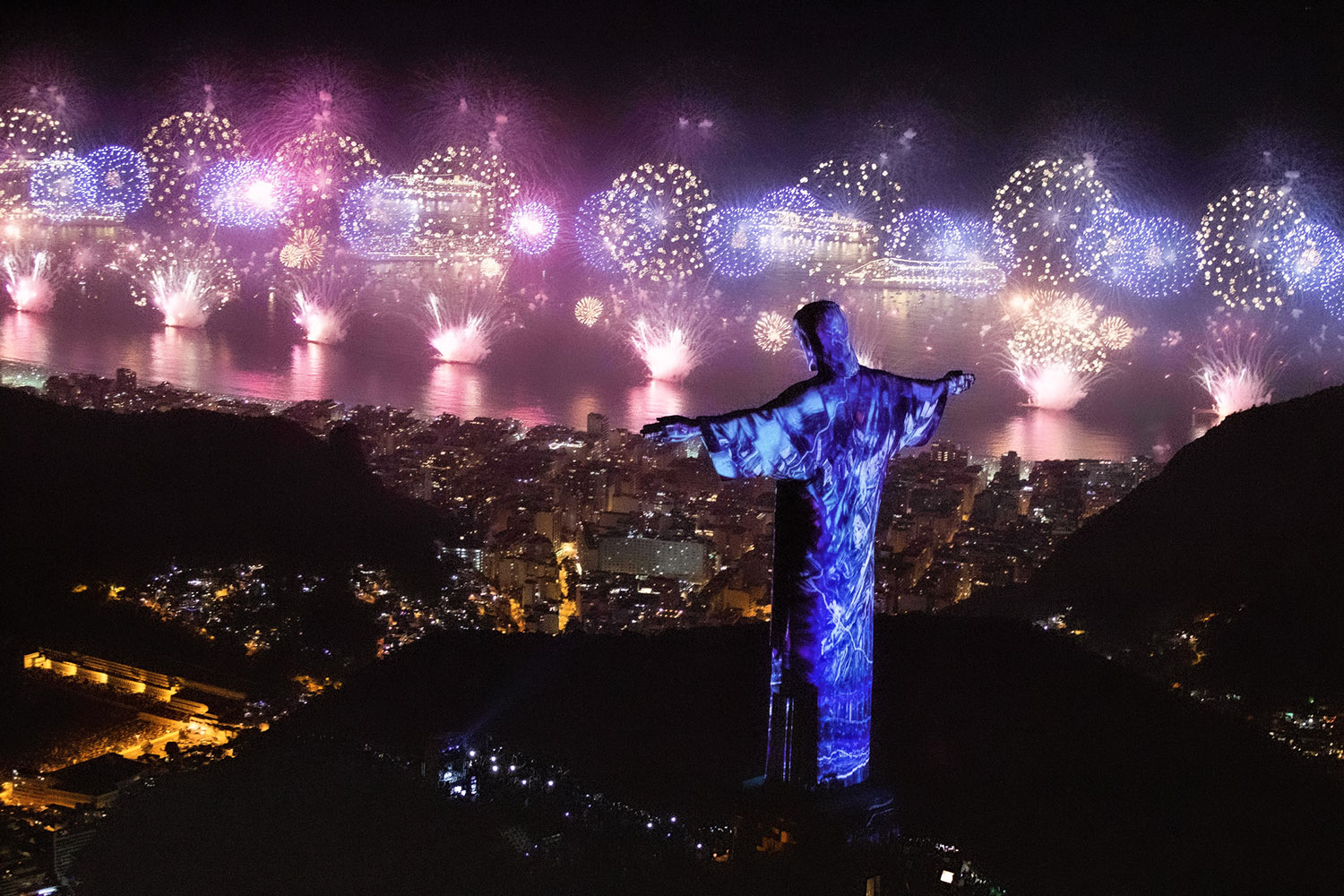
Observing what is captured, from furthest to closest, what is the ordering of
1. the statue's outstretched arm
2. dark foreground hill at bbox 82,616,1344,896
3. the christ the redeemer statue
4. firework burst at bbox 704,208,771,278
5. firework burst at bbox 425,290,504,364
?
firework burst at bbox 425,290,504,364, firework burst at bbox 704,208,771,278, dark foreground hill at bbox 82,616,1344,896, the statue's outstretched arm, the christ the redeemer statue

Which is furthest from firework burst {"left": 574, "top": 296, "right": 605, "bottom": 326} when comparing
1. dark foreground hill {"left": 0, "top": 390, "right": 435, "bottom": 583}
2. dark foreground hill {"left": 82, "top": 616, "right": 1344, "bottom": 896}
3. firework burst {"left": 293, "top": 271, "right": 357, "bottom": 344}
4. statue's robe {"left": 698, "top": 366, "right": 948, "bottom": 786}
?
statue's robe {"left": 698, "top": 366, "right": 948, "bottom": 786}

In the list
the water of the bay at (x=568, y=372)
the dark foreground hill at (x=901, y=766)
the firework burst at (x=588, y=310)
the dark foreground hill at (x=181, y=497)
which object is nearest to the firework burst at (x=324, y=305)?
the water of the bay at (x=568, y=372)

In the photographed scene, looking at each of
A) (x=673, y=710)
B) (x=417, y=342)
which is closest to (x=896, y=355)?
(x=417, y=342)

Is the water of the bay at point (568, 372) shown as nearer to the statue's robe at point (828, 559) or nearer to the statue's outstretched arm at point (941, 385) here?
the statue's outstretched arm at point (941, 385)

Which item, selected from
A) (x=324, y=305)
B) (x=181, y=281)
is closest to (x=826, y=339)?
(x=324, y=305)

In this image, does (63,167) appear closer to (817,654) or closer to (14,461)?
(14,461)

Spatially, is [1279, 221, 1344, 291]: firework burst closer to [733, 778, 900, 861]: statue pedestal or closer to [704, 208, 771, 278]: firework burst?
[704, 208, 771, 278]: firework burst

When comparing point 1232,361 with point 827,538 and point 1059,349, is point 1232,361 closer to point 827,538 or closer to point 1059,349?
point 1059,349
